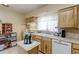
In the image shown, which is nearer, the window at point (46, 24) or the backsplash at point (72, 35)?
the window at point (46, 24)

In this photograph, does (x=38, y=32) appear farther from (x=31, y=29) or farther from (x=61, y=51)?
(x=61, y=51)

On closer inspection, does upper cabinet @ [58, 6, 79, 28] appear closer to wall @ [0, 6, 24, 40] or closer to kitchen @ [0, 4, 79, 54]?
kitchen @ [0, 4, 79, 54]

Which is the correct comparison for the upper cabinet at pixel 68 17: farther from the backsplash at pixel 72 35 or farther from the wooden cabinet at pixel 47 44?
the wooden cabinet at pixel 47 44

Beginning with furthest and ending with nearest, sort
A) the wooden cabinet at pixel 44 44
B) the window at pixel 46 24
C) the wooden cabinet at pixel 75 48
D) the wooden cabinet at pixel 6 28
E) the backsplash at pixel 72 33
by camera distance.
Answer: the backsplash at pixel 72 33 → the window at pixel 46 24 → the wooden cabinet at pixel 44 44 → the wooden cabinet at pixel 75 48 → the wooden cabinet at pixel 6 28

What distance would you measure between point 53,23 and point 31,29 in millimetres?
638

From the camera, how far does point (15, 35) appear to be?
199cm

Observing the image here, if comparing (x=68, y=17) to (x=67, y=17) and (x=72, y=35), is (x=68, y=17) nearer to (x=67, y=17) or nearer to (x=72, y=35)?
(x=67, y=17)

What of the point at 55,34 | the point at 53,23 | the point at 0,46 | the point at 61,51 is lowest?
the point at 61,51

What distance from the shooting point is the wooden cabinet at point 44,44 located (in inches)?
85.7

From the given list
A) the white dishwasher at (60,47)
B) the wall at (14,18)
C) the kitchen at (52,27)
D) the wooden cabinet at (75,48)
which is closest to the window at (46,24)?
the kitchen at (52,27)

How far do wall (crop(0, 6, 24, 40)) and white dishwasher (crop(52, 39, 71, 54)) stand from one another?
1.01 metres

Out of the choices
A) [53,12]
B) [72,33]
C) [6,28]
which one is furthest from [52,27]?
[6,28]

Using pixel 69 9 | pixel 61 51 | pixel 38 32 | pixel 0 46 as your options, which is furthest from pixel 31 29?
pixel 69 9

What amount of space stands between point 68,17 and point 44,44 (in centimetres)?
97
